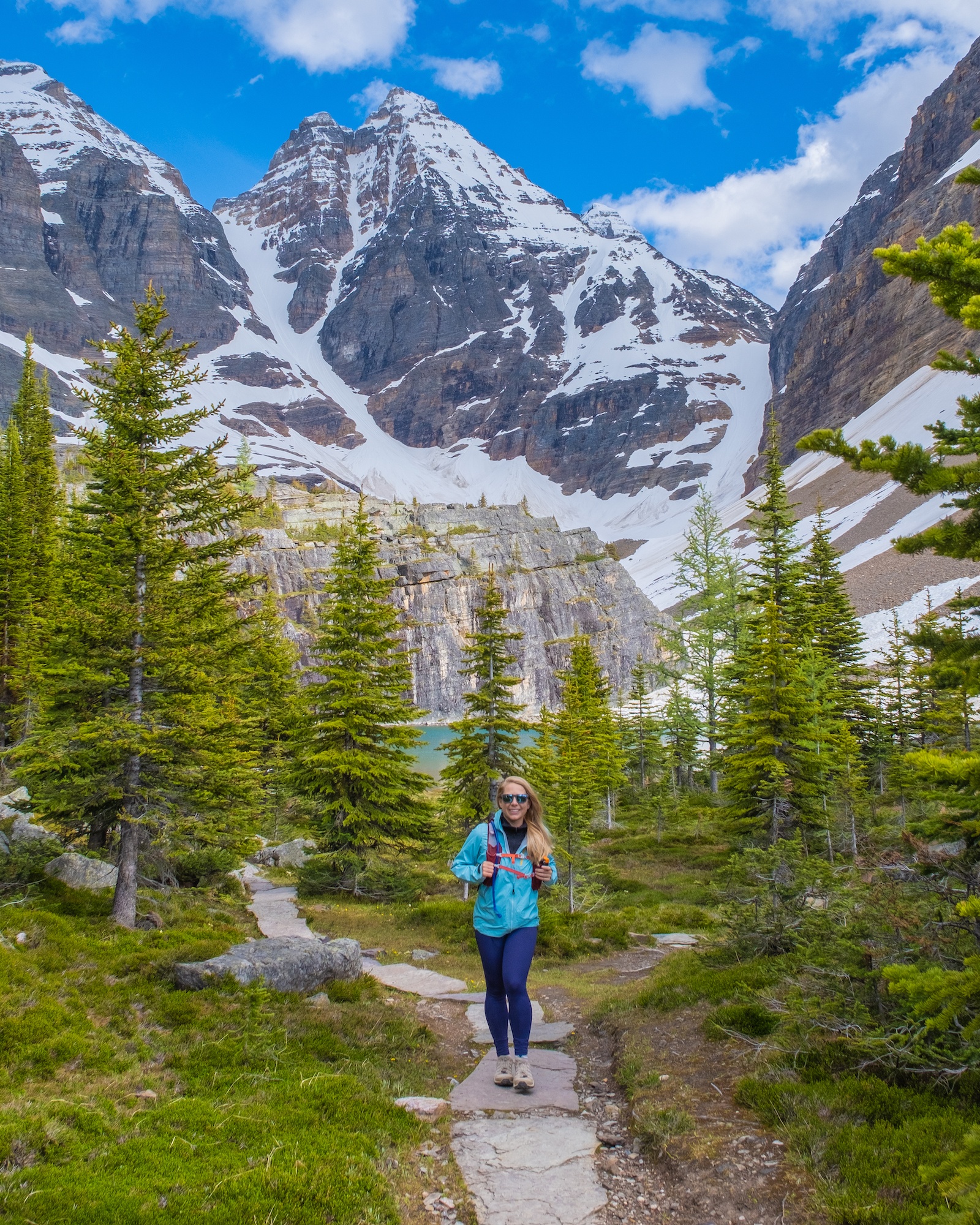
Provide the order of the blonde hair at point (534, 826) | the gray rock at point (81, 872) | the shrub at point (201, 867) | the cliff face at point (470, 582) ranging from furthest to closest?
the cliff face at point (470, 582) → the shrub at point (201, 867) → the gray rock at point (81, 872) → the blonde hair at point (534, 826)

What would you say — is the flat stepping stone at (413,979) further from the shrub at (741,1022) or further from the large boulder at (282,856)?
the large boulder at (282,856)

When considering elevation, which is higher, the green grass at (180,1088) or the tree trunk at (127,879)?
the tree trunk at (127,879)

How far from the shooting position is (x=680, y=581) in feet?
115

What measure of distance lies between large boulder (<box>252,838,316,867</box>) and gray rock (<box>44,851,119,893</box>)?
11724 millimetres

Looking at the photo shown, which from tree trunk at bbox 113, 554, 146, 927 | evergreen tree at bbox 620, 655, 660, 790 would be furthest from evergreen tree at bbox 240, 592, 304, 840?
evergreen tree at bbox 620, 655, 660, 790

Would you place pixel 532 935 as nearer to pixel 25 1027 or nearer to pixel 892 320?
pixel 25 1027

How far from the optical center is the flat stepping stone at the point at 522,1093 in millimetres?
6359

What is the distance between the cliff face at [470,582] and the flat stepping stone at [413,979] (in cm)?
7798

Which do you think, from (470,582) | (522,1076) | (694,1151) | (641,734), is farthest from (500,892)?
(470,582)

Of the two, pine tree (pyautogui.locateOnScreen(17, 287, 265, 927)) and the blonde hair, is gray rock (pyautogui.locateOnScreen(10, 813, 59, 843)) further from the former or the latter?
the blonde hair

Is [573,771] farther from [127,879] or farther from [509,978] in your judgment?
[509,978]

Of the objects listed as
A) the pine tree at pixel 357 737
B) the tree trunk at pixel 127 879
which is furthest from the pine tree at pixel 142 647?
the pine tree at pixel 357 737

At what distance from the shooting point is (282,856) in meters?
24.8

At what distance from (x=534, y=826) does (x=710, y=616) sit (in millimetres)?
27435
